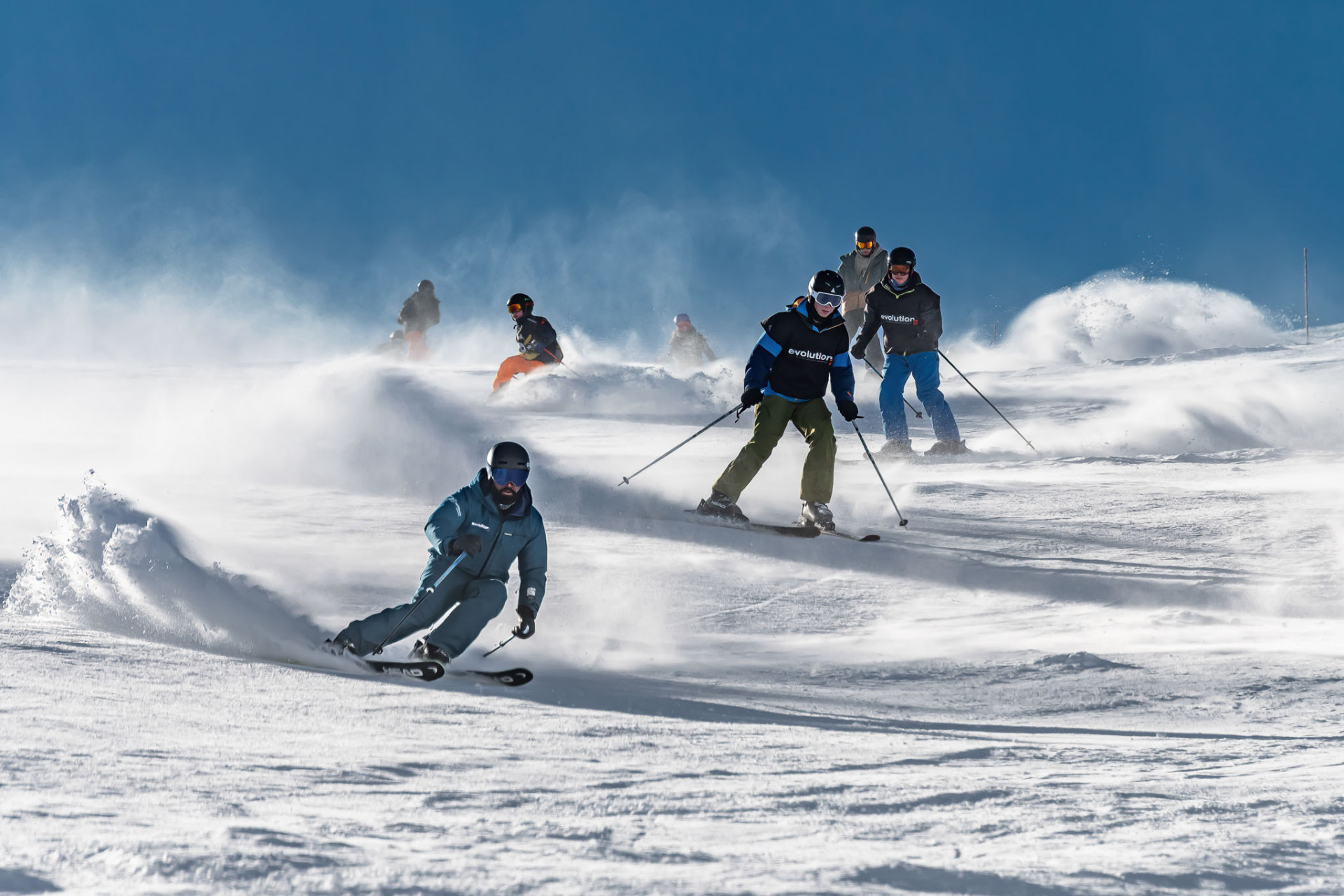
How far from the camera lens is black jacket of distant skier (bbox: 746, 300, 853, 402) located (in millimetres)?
8039

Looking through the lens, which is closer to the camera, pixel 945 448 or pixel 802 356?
pixel 802 356

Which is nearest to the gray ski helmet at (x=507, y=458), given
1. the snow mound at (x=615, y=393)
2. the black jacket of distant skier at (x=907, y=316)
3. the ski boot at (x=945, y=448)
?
the black jacket of distant skier at (x=907, y=316)

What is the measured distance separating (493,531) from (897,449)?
6092 mm

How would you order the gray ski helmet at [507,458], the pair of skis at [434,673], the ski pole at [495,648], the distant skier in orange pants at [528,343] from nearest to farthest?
the pair of skis at [434,673]
the ski pole at [495,648]
the gray ski helmet at [507,458]
the distant skier in orange pants at [528,343]

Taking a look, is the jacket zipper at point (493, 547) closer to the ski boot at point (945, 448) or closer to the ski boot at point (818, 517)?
the ski boot at point (818, 517)

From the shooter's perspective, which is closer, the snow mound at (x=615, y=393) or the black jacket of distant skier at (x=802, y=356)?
the black jacket of distant skier at (x=802, y=356)

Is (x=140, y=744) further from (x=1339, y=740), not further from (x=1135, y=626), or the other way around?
(x=1135, y=626)

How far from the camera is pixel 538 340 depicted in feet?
→ 50.7

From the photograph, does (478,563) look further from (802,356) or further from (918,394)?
(918,394)

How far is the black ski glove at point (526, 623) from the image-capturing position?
514 cm

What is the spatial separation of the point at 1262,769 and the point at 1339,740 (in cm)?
73

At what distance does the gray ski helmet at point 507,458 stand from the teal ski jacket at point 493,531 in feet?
0.32

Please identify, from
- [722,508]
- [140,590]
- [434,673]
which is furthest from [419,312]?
[434,673]

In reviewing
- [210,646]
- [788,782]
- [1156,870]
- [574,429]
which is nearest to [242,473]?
[574,429]
